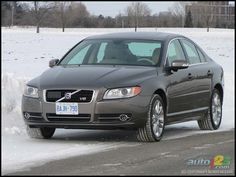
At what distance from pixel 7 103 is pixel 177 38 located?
120 inches

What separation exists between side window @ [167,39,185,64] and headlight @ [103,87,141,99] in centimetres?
134

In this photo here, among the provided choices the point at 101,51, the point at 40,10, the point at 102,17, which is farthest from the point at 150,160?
the point at 40,10

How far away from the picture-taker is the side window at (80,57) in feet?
32.1

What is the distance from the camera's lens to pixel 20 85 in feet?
39.1

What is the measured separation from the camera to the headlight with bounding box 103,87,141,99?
837cm

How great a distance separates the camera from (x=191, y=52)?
10.6 meters

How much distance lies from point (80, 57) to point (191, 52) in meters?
1.95

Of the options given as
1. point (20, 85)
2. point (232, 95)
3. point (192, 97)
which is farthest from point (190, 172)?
point (232, 95)

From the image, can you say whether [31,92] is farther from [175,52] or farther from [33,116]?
[175,52]

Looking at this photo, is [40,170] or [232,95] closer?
[40,170]

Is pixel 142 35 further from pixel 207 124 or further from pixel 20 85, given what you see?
pixel 20 85

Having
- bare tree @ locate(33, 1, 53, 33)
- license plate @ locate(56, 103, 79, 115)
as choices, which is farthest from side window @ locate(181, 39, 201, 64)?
bare tree @ locate(33, 1, 53, 33)

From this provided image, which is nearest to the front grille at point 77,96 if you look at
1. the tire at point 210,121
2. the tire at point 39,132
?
the tire at point 39,132

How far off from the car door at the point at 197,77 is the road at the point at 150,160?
105 centimetres
